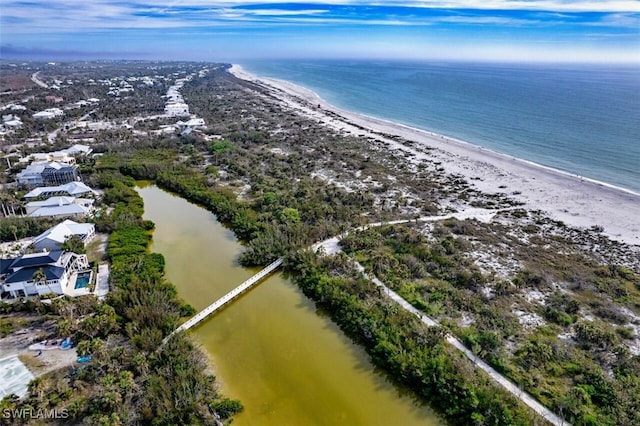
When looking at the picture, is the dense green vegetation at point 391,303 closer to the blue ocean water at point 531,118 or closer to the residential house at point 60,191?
the residential house at point 60,191

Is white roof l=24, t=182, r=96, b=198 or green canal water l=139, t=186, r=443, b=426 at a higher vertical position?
white roof l=24, t=182, r=96, b=198

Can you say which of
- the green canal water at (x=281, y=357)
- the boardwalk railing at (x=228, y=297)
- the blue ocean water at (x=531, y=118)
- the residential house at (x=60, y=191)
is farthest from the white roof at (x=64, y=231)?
the blue ocean water at (x=531, y=118)

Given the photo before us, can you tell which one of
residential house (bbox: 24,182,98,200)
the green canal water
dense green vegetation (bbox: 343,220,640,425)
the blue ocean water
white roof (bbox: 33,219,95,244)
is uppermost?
the blue ocean water

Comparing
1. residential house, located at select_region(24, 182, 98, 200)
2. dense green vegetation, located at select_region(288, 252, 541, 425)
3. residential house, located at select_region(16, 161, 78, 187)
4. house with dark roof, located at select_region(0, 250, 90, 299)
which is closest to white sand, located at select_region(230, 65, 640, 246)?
dense green vegetation, located at select_region(288, 252, 541, 425)

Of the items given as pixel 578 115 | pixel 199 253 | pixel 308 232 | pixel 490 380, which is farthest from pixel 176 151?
pixel 578 115

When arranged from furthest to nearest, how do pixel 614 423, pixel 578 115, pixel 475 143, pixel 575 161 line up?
pixel 578 115, pixel 475 143, pixel 575 161, pixel 614 423

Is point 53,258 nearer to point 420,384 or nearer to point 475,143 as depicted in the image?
point 420,384

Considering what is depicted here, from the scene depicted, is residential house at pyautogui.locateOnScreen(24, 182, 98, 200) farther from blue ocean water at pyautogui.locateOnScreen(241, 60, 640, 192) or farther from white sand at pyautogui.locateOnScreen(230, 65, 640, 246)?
blue ocean water at pyautogui.locateOnScreen(241, 60, 640, 192)
